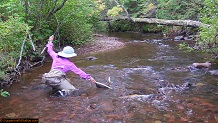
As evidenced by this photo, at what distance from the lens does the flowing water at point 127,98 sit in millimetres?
5141

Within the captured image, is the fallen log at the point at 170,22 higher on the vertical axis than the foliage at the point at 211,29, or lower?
lower

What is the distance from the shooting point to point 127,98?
614 cm

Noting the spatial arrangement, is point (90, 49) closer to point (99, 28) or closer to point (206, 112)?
point (206, 112)

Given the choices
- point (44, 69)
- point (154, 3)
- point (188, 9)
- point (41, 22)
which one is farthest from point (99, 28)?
point (44, 69)

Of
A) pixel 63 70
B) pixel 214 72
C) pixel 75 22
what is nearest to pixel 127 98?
pixel 63 70

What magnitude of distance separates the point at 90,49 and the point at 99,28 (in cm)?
1336

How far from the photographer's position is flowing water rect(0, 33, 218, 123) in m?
5.14

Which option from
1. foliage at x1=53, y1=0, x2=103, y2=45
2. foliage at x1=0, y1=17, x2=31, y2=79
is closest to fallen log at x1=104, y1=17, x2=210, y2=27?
foliage at x1=53, y1=0, x2=103, y2=45

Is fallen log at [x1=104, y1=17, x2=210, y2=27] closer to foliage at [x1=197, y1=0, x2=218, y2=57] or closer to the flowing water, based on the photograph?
foliage at [x1=197, y1=0, x2=218, y2=57]

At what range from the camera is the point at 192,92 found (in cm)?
644

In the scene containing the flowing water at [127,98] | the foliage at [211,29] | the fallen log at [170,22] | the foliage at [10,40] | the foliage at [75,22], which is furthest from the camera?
the fallen log at [170,22]

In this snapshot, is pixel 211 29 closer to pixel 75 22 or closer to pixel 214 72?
pixel 214 72

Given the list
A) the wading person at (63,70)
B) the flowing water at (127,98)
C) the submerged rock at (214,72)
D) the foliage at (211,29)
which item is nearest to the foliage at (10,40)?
the flowing water at (127,98)

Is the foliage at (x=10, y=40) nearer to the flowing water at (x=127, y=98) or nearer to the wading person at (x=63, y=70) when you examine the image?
the flowing water at (x=127, y=98)
